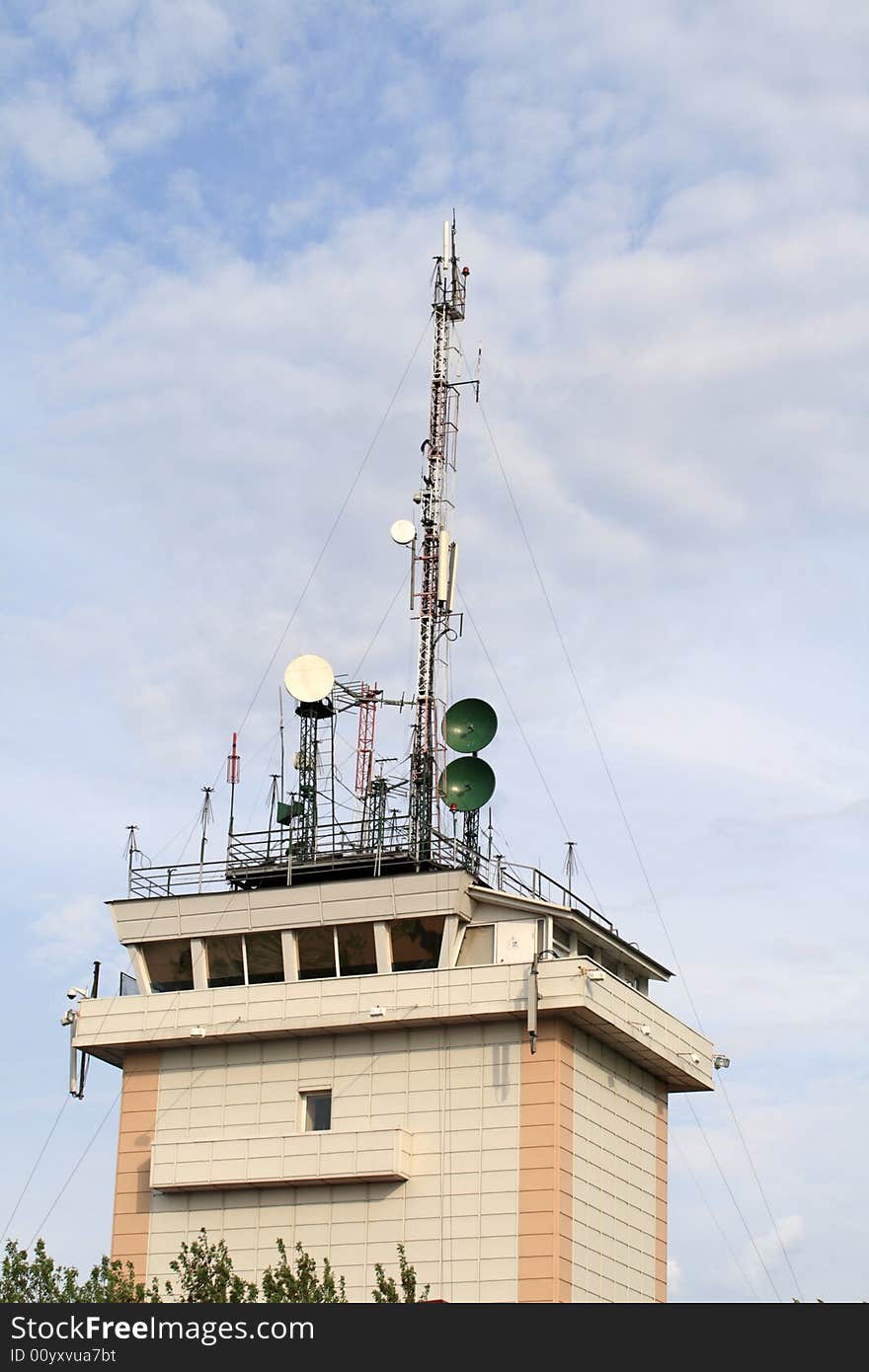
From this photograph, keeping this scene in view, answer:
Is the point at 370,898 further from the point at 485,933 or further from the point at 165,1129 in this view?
the point at 165,1129

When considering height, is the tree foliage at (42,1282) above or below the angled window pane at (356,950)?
below

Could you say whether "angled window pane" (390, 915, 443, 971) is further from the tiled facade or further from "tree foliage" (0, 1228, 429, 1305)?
"tree foliage" (0, 1228, 429, 1305)

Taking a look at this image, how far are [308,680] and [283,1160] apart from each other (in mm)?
14655

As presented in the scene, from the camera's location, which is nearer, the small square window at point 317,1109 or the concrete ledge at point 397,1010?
the concrete ledge at point 397,1010

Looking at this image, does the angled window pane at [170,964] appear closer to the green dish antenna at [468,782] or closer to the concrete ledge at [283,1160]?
the concrete ledge at [283,1160]

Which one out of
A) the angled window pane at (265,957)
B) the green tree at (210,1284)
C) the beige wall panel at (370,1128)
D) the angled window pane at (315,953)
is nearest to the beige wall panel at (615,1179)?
the beige wall panel at (370,1128)

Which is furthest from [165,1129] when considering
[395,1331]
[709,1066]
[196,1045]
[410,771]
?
[395,1331]

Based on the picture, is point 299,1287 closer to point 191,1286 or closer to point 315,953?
point 191,1286

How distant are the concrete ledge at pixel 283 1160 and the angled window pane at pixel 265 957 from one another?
4656mm

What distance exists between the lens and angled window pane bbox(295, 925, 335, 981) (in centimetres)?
5862

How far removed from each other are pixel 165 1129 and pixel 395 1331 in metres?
28.1

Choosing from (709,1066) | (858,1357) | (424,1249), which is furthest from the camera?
(709,1066)

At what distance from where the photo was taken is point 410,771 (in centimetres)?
6122

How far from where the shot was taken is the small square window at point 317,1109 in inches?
2256
